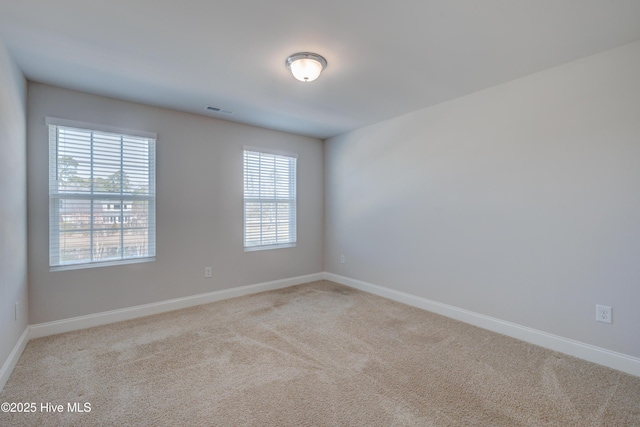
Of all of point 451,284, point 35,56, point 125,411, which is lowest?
point 125,411

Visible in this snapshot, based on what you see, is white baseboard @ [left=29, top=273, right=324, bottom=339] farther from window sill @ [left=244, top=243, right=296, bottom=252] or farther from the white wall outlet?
the white wall outlet

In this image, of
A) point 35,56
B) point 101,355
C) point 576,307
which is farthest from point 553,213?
point 35,56

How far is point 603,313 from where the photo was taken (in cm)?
232

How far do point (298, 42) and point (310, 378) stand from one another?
2440 mm

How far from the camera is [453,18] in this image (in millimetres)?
1883

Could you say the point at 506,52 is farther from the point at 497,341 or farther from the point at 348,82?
the point at 497,341

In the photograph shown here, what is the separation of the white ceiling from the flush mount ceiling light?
0.18ft

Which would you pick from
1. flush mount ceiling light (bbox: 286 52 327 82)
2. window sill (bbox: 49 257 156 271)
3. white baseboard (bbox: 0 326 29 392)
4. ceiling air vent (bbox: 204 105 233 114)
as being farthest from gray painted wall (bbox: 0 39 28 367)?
flush mount ceiling light (bbox: 286 52 327 82)

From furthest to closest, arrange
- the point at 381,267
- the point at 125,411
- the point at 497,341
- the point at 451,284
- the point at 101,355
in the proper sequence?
1. the point at 381,267
2. the point at 451,284
3. the point at 497,341
4. the point at 101,355
5. the point at 125,411

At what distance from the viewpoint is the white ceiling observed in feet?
5.91

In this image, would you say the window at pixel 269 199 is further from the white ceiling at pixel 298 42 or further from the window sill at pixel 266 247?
the white ceiling at pixel 298 42

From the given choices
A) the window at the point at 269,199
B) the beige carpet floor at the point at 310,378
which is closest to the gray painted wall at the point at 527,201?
the beige carpet floor at the point at 310,378

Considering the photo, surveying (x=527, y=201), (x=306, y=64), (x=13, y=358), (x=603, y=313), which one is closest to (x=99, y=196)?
(x=13, y=358)

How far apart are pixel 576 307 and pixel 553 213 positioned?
2.61 ft
